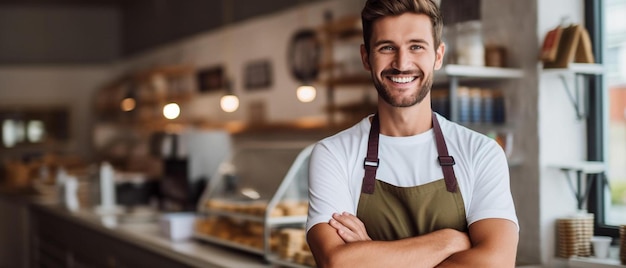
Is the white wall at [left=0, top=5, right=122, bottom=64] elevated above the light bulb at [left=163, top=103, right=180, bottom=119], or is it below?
above

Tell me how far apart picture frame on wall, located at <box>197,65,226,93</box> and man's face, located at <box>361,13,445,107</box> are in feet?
22.1

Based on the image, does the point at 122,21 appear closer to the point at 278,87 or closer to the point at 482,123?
the point at 278,87

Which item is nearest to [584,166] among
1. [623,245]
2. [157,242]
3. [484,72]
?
[623,245]

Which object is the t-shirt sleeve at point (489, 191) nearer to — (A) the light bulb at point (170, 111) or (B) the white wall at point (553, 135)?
(B) the white wall at point (553, 135)

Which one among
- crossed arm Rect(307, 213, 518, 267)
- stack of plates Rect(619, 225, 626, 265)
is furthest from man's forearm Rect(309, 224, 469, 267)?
stack of plates Rect(619, 225, 626, 265)

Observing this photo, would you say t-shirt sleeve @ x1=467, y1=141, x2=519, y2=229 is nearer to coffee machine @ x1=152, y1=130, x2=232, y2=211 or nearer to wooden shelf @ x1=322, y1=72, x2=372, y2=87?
wooden shelf @ x1=322, y1=72, x2=372, y2=87

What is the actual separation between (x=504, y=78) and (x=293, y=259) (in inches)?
51.1

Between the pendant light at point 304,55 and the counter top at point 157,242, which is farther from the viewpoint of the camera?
the pendant light at point 304,55

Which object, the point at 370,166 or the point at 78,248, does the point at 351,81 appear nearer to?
the point at 78,248

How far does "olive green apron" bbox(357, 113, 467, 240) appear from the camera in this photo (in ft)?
6.91

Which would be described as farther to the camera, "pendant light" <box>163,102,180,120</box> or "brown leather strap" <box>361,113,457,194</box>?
"pendant light" <box>163,102,180,120</box>

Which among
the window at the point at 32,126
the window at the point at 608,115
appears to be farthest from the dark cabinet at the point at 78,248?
the window at the point at 32,126

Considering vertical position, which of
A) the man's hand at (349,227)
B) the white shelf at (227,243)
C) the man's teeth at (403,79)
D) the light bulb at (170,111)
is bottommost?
the white shelf at (227,243)

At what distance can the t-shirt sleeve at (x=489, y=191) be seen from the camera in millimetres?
2100
